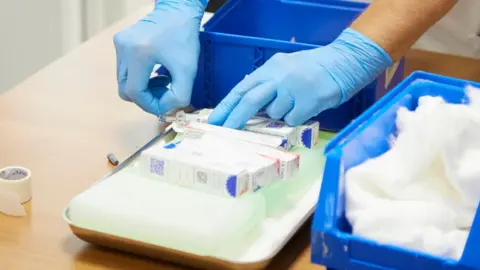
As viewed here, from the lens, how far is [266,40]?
42.0 inches

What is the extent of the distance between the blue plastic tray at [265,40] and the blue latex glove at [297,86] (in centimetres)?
5

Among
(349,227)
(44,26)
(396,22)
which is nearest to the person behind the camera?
(349,227)

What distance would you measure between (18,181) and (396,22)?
556 millimetres

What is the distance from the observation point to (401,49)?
108 cm

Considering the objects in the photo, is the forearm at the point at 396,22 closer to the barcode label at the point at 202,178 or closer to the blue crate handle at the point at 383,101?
the blue crate handle at the point at 383,101

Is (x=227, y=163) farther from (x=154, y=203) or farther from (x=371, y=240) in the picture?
(x=371, y=240)

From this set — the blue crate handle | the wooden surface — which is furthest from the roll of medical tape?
the blue crate handle

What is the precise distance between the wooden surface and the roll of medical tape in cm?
1

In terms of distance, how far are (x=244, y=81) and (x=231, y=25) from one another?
0.26 metres

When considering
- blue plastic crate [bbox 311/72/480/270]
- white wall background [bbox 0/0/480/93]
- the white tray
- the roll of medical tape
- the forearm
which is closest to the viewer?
blue plastic crate [bbox 311/72/480/270]

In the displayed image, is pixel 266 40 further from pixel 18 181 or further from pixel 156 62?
pixel 18 181

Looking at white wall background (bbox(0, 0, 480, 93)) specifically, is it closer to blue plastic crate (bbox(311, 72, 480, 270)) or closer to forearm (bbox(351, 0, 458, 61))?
forearm (bbox(351, 0, 458, 61))

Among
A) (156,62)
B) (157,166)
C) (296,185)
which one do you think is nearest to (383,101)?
(296,185)

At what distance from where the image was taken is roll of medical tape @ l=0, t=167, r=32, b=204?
892 millimetres
